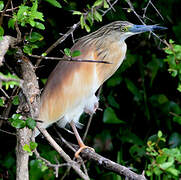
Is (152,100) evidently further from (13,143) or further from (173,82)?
(13,143)

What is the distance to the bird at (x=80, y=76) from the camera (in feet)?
7.54

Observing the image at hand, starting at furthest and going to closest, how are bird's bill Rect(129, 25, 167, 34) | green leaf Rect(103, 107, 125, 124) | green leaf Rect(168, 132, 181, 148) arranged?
green leaf Rect(168, 132, 181, 148) → green leaf Rect(103, 107, 125, 124) → bird's bill Rect(129, 25, 167, 34)

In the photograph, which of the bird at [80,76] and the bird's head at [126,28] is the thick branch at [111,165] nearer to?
the bird at [80,76]

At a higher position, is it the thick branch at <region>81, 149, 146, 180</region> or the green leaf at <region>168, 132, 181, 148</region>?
the thick branch at <region>81, 149, 146, 180</region>

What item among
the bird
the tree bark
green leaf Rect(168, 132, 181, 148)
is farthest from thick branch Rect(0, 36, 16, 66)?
green leaf Rect(168, 132, 181, 148)

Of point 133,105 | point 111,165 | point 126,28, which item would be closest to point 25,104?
point 111,165

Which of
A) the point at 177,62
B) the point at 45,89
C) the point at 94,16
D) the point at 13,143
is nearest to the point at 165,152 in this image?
the point at 177,62

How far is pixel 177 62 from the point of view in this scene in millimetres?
1893

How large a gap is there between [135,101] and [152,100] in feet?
0.42

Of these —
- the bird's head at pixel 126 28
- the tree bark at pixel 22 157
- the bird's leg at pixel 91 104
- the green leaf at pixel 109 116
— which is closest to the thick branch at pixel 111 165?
the bird's leg at pixel 91 104

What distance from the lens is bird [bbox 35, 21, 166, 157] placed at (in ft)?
7.54

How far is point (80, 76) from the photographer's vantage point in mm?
2318

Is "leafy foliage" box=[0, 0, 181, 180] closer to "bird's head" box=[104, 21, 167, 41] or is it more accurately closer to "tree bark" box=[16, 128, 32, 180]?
"bird's head" box=[104, 21, 167, 41]

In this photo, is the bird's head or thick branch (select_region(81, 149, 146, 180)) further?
the bird's head
